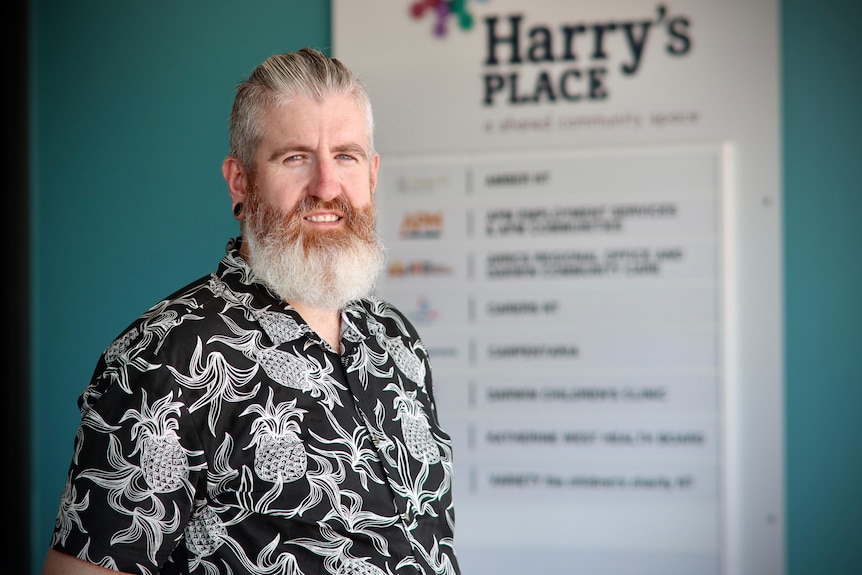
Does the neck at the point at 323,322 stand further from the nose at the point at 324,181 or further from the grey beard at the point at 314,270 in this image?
the nose at the point at 324,181

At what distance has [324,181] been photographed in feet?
4.31

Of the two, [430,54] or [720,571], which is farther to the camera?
[430,54]

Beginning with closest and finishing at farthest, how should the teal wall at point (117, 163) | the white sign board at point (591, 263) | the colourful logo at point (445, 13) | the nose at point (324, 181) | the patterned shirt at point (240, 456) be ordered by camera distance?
the patterned shirt at point (240, 456), the nose at point (324, 181), the white sign board at point (591, 263), the colourful logo at point (445, 13), the teal wall at point (117, 163)

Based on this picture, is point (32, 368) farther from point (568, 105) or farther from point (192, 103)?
point (568, 105)

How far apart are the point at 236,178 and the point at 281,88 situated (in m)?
0.17

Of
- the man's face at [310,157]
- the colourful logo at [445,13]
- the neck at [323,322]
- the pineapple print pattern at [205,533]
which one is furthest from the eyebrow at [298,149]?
the colourful logo at [445,13]

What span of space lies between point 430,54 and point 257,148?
1.19m

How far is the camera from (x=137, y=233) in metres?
2.62

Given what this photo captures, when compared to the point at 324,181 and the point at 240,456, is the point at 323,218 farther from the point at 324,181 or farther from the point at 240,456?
the point at 240,456

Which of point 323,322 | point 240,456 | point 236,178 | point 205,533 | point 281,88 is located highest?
point 281,88

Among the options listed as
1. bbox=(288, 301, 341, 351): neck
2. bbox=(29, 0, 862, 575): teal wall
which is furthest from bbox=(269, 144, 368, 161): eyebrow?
bbox=(29, 0, 862, 575): teal wall

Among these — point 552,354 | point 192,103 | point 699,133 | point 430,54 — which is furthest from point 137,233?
point 699,133

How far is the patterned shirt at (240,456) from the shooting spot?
110 centimetres

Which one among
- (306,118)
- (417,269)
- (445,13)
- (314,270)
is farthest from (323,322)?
(445,13)
